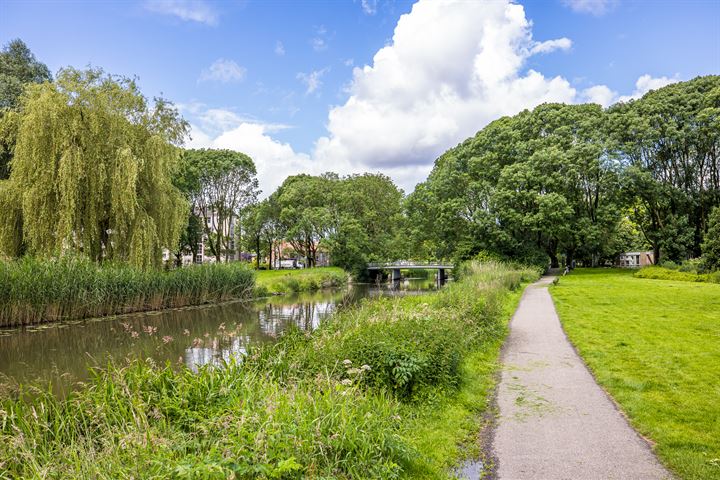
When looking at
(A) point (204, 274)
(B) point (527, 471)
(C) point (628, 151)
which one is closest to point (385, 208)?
(C) point (628, 151)

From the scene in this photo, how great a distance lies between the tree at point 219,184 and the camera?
144 feet

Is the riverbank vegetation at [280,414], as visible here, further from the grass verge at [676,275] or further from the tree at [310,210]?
the tree at [310,210]

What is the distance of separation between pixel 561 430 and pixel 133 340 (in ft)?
42.2

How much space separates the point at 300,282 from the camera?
35625mm

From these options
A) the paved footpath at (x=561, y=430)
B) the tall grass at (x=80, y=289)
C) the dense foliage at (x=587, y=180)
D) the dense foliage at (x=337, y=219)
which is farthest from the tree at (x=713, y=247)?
the tall grass at (x=80, y=289)

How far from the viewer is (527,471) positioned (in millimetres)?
4336

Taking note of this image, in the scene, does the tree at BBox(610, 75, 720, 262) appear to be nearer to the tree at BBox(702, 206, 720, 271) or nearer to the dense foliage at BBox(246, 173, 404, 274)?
the tree at BBox(702, 206, 720, 271)

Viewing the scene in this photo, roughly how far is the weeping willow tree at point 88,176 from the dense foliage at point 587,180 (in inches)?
912

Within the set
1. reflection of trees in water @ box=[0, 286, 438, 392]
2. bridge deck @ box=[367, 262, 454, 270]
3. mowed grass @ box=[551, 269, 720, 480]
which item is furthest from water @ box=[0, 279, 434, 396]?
bridge deck @ box=[367, 262, 454, 270]

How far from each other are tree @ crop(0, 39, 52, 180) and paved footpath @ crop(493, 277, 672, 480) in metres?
29.0

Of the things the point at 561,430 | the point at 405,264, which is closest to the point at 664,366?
the point at 561,430

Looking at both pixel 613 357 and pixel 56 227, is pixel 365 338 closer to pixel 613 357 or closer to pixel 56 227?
pixel 613 357

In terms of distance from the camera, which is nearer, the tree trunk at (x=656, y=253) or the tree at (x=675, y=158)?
the tree at (x=675, y=158)

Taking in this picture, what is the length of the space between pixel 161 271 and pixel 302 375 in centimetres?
1713
